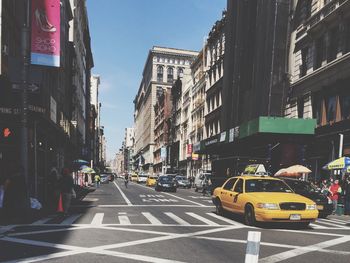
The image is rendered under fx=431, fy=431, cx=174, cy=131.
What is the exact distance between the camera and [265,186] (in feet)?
47.9

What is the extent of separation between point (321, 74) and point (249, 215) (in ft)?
59.7

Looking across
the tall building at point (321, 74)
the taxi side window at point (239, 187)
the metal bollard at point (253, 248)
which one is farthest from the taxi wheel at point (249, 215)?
the tall building at point (321, 74)

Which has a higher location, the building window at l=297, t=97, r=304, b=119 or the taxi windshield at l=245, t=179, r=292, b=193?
the building window at l=297, t=97, r=304, b=119

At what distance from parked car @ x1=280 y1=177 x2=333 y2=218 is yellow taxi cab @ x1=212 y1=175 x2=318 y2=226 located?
323 cm

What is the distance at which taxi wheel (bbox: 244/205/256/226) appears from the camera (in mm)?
13297

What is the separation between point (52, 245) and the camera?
9.25 meters

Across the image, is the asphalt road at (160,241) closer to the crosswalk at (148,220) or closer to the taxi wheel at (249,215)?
the crosswalk at (148,220)

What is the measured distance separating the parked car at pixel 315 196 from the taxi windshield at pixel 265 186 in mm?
3228

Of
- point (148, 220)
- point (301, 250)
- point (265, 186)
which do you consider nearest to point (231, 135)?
point (265, 186)

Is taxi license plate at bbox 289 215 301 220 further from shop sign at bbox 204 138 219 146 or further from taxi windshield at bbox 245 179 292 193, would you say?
shop sign at bbox 204 138 219 146

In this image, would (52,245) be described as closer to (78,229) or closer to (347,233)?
(78,229)

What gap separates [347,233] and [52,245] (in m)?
8.20

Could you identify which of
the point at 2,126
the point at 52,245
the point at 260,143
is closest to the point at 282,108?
the point at 260,143

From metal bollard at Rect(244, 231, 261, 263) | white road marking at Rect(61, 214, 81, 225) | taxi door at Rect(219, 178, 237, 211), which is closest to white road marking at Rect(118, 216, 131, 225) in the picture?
white road marking at Rect(61, 214, 81, 225)
